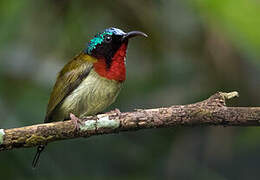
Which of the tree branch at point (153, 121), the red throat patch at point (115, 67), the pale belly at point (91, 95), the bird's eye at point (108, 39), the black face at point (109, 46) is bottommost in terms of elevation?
the tree branch at point (153, 121)

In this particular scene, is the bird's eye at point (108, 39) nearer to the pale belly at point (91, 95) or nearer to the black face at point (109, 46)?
the black face at point (109, 46)

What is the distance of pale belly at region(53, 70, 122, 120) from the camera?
15.0ft

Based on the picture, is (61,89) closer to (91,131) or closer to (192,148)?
(91,131)

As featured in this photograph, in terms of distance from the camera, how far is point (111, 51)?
4836 mm

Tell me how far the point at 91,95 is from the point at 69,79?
326mm

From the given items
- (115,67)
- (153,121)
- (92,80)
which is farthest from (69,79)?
(153,121)

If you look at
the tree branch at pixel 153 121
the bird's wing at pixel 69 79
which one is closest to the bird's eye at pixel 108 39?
the bird's wing at pixel 69 79

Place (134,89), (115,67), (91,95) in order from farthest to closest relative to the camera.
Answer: (134,89), (115,67), (91,95)

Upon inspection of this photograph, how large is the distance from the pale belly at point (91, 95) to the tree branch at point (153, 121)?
0.86 m

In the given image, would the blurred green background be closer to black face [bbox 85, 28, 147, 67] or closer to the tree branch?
black face [bbox 85, 28, 147, 67]

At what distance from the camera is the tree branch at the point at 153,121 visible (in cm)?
353

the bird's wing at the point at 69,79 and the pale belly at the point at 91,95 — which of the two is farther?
the bird's wing at the point at 69,79

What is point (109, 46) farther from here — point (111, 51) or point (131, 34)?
point (131, 34)

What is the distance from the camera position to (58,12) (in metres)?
5.02
